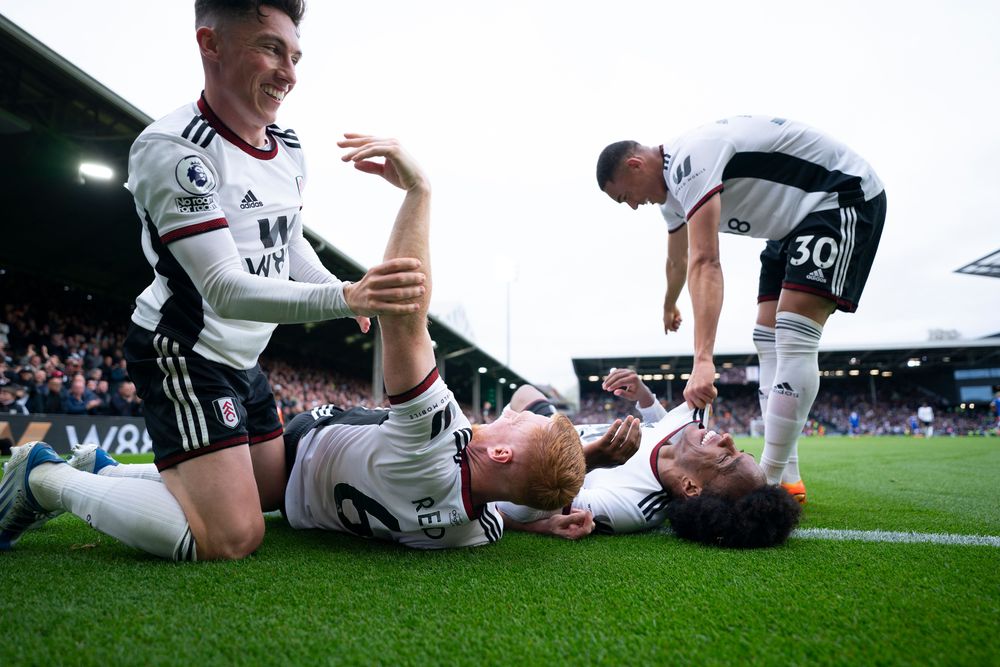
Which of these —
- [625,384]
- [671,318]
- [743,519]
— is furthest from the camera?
[671,318]

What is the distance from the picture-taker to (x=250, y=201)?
2.24 m

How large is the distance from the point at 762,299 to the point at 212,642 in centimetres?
349

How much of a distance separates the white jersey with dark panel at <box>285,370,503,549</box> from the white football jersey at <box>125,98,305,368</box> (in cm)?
59

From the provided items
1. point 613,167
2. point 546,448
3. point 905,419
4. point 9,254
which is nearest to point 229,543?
point 546,448

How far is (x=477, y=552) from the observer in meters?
2.16

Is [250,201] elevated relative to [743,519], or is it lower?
elevated

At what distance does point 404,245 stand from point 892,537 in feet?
8.09

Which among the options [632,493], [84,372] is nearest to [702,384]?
[632,493]

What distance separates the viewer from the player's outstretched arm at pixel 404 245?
1.80 m

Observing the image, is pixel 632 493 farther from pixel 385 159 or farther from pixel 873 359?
pixel 873 359

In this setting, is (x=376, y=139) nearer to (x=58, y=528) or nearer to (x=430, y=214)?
(x=430, y=214)

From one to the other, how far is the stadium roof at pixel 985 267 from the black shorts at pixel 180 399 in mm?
40106

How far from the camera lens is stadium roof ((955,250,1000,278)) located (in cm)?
3080

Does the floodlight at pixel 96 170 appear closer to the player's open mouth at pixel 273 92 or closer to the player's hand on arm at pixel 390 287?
the player's open mouth at pixel 273 92
